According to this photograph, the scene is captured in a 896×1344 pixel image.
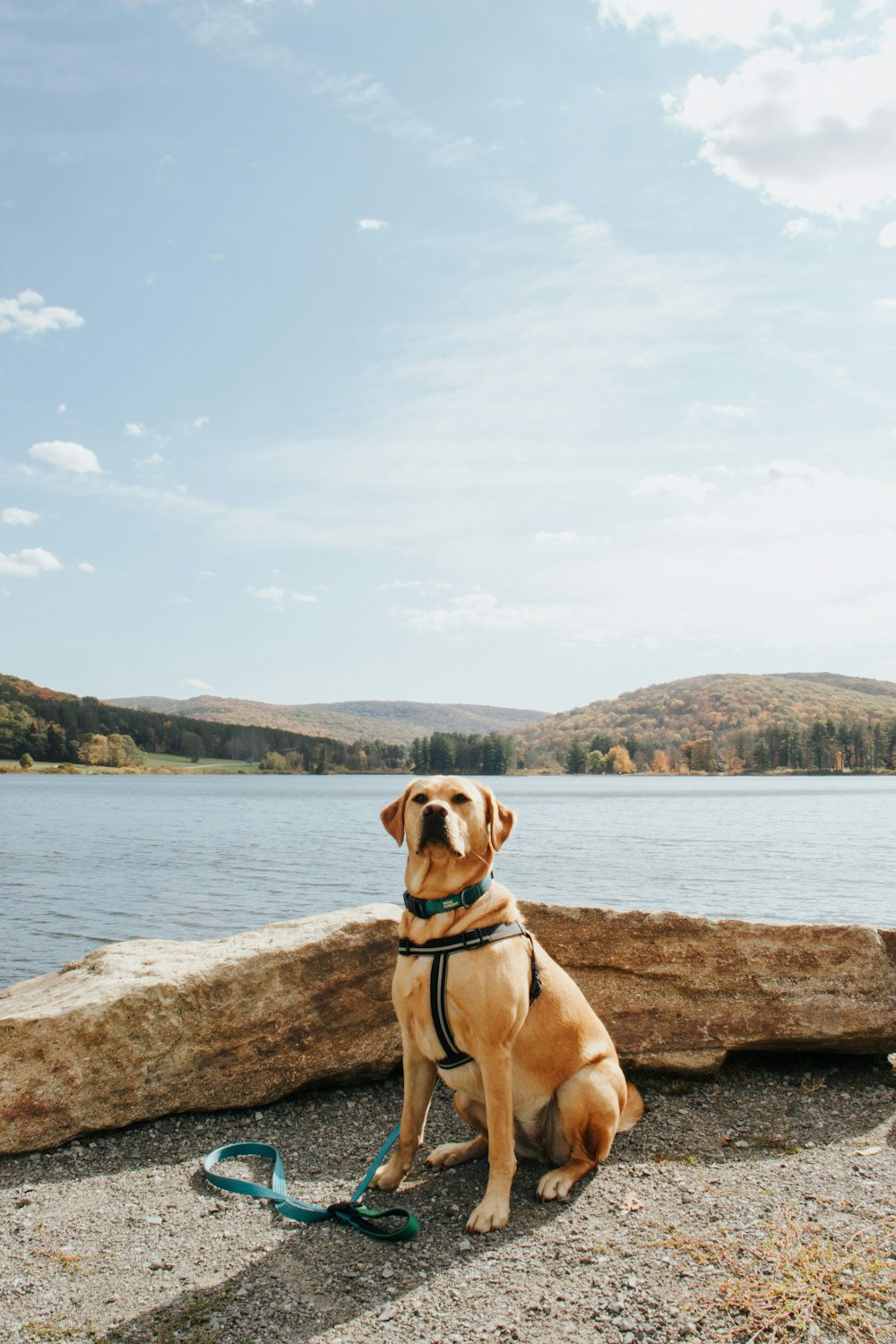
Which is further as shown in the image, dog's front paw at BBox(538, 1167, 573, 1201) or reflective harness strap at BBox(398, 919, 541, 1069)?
dog's front paw at BBox(538, 1167, 573, 1201)

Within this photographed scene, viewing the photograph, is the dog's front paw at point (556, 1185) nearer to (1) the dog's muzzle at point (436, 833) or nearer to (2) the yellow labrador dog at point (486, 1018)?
(2) the yellow labrador dog at point (486, 1018)

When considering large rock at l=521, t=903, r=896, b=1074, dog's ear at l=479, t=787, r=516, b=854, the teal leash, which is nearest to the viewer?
the teal leash

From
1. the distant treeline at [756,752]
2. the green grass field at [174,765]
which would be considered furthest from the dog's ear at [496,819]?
the distant treeline at [756,752]

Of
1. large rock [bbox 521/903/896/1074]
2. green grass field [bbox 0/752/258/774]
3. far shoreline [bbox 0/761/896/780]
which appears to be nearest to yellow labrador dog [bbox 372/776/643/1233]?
large rock [bbox 521/903/896/1074]

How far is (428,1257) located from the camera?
4.15m

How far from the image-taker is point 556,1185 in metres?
4.74

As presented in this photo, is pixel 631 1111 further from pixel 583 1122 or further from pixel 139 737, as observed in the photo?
pixel 139 737

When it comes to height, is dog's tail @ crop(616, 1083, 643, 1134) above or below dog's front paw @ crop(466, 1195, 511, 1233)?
Answer: above

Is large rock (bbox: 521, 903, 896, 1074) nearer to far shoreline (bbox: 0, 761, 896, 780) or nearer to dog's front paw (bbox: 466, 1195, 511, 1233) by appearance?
dog's front paw (bbox: 466, 1195, 511, 1233)

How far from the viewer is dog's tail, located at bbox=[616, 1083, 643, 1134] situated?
5418 millimetres

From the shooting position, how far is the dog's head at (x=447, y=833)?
183 inches

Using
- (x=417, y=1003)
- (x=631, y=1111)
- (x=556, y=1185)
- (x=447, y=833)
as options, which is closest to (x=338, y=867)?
(x=631, y=1111)

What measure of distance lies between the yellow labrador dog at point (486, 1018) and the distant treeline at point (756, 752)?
497ft

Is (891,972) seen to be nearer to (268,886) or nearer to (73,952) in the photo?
(73,952)
